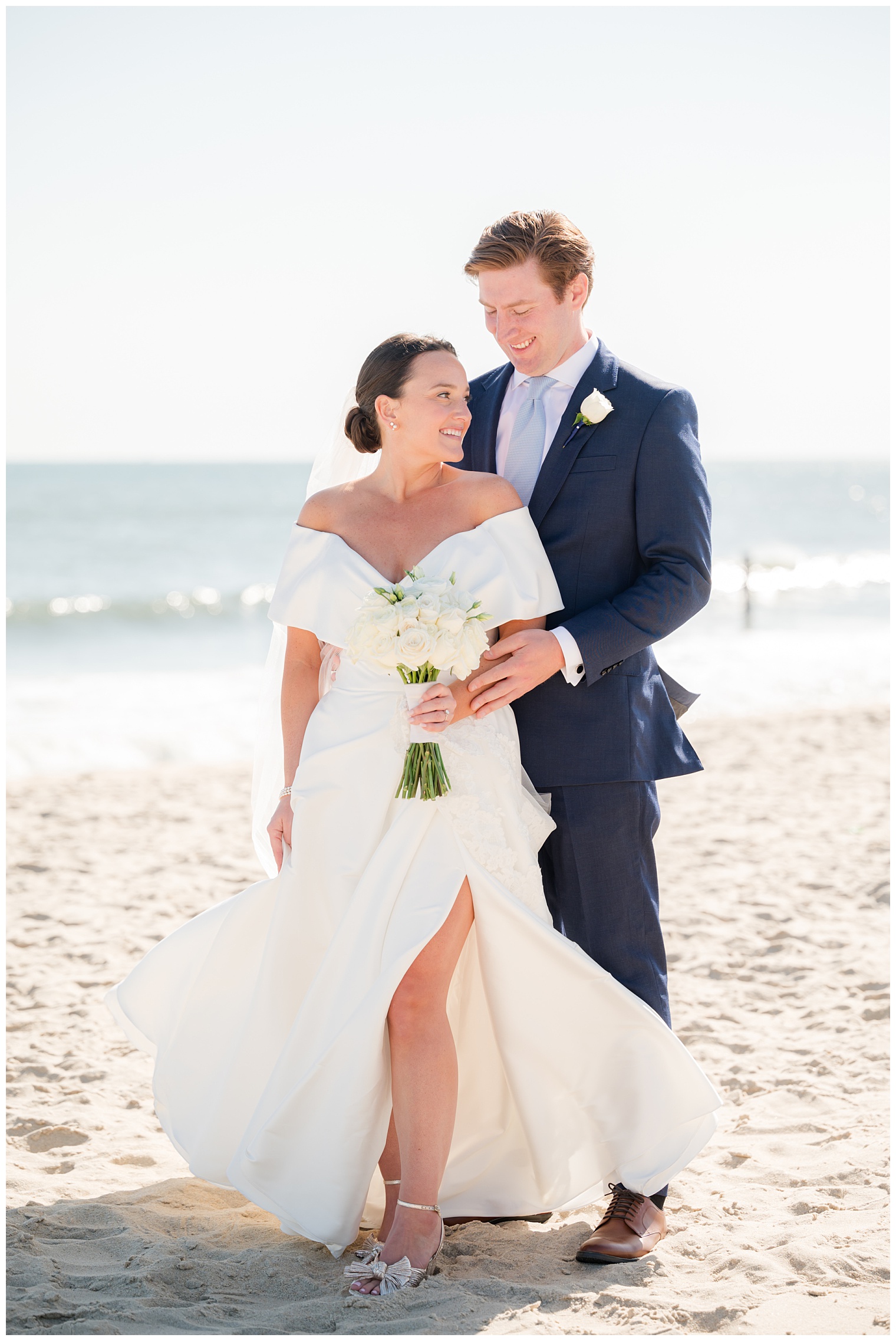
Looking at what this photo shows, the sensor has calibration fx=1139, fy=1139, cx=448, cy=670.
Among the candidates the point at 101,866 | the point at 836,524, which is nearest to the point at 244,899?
the point at 101,866

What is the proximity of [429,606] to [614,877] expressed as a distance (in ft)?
3.38

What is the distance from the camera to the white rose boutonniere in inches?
127

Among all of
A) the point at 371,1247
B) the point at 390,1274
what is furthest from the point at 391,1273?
the point at 371,1247

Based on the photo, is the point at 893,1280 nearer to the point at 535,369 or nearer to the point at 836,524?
the point at 535,369

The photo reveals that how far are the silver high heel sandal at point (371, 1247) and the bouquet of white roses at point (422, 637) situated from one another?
1045 mm

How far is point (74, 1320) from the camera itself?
8.46 feet

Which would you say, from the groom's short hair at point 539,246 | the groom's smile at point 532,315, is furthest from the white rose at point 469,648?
the groom's short hair at point 539,246

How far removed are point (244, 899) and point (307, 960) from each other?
293 millimetres

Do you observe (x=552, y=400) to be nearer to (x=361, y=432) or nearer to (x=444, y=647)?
(x=361, y=432)

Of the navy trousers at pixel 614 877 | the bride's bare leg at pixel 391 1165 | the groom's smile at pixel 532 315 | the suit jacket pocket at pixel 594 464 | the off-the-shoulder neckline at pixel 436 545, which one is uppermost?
the groom's smile at pixel 532 315

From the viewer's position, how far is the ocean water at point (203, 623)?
40.1 feet

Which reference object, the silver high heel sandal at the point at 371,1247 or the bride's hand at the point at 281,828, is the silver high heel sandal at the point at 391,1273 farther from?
the bride's hand at the point at 281,828

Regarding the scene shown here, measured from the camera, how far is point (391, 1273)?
2.70 m

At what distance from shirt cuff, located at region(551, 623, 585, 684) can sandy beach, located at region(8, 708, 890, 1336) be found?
Result: 1536 millimetres
